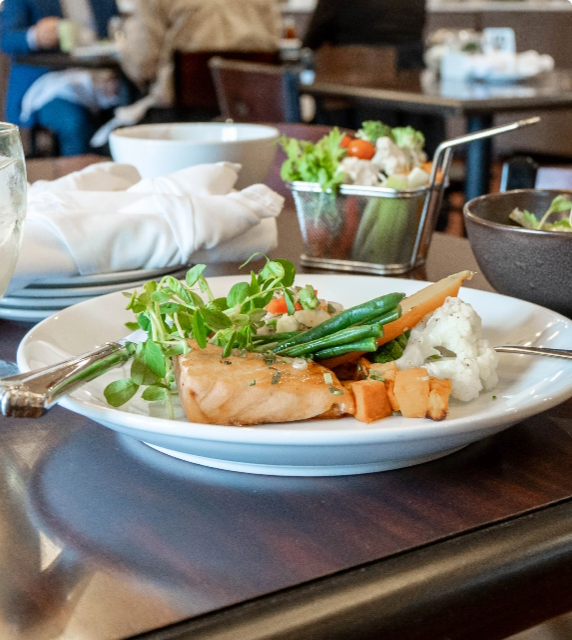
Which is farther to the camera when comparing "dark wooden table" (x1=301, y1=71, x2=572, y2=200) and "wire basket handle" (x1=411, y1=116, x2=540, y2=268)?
"dark wooden table" (x1=301, y1=71, x2=572, y2=200)

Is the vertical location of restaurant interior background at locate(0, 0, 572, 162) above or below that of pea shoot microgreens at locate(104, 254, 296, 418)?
below

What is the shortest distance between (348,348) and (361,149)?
0.54 m

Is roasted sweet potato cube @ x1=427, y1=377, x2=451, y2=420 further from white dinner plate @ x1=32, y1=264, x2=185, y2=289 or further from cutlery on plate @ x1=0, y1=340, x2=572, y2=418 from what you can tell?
white dinner plate @ x1=32, y1=264, x2=185, y2=289

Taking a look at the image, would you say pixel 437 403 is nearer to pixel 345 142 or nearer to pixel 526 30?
pixel 345 142

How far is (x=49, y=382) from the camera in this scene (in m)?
0.48

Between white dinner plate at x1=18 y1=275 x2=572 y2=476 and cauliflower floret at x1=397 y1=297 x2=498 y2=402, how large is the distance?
16mm

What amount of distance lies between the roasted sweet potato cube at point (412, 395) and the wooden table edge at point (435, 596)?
9 centimetres

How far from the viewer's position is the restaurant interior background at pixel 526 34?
613cm

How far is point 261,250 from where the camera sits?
1.04 m

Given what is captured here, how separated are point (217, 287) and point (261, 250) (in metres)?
0.24

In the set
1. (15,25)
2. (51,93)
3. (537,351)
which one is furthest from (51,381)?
(15,25)

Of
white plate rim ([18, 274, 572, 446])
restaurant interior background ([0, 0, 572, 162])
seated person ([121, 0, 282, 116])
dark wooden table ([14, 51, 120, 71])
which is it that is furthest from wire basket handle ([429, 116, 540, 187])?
restaurant interior background ([0, 0, 572, 162])

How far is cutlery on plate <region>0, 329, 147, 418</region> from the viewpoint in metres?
0.46

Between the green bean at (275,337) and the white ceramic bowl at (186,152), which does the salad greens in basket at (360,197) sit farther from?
the green bean at (275,337)
